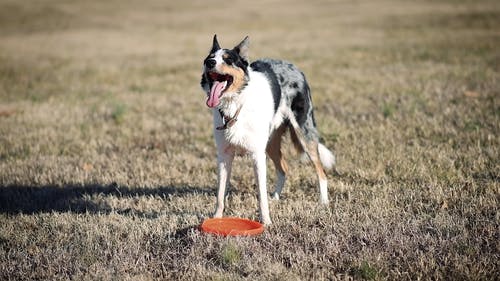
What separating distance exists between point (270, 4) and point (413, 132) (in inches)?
1761

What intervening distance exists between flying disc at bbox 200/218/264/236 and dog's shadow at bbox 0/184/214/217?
4.08 feet

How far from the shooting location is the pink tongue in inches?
215

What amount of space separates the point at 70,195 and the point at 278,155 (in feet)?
9.68

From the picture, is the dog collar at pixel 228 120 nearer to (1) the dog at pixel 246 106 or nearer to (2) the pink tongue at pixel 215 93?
(1) the dog at pixel 246 106

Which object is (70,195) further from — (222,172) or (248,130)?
(248,130)

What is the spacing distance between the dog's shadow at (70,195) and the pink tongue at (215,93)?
183 centimetres

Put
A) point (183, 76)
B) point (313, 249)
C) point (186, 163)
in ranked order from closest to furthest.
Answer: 1. point (313, 249)
2. point (186, 163)
3. point (183, 76)

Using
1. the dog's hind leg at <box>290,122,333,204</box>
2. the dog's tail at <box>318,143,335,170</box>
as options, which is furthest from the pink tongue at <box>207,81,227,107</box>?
the dog's tail at <box>318,143,335,170</box>

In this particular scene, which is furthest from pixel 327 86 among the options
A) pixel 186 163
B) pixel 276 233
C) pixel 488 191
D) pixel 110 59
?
pixel 110 59

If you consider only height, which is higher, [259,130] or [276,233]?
[259,130]

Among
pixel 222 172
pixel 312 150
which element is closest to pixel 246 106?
pixel 222 172

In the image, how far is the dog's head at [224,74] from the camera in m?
5.44

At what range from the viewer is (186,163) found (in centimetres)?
856

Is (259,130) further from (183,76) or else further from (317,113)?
(183,76)
